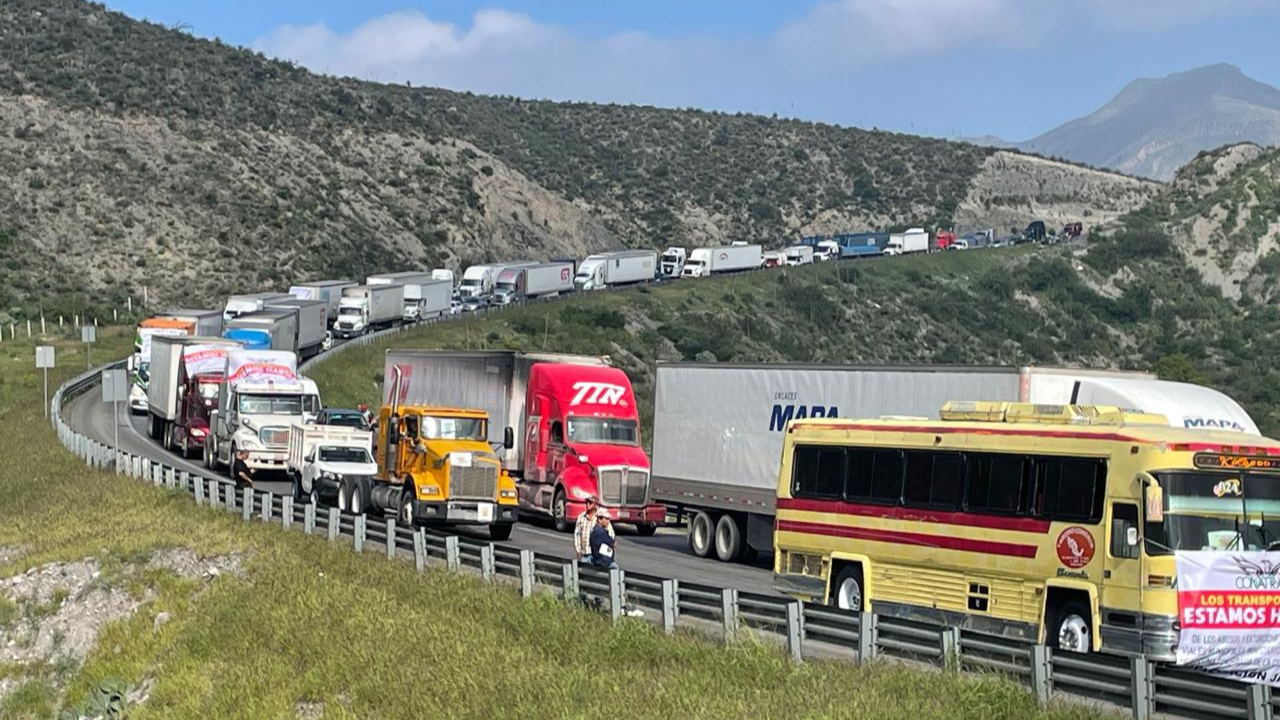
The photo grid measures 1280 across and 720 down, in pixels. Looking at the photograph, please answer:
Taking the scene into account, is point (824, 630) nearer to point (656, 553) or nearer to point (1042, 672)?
point (1042, 672)

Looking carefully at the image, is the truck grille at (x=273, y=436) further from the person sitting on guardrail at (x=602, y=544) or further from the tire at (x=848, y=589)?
the tire at (x=848, y=589)

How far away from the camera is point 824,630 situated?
19672 mm

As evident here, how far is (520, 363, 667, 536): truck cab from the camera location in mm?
37938

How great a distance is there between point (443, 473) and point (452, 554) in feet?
20.9

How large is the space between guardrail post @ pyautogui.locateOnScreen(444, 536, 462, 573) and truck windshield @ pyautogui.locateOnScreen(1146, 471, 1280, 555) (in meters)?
12.9

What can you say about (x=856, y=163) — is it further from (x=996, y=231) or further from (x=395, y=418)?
(x=395, y=418)

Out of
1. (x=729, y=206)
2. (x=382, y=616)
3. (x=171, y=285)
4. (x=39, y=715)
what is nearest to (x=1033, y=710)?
(x=382, y=616)

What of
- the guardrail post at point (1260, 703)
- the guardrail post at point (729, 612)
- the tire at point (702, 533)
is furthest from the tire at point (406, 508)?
the guardrail post at point (1260, 703)

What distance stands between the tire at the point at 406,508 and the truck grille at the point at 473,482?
37.3 inches

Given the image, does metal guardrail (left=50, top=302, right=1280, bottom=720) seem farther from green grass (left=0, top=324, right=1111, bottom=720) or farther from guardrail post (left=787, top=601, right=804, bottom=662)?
green grass (left=0, top=324, right=1111, bottom=720)

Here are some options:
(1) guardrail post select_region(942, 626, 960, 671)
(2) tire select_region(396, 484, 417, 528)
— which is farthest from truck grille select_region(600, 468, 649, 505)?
(1) guardrail post select_region(942, 626, 960, 671)

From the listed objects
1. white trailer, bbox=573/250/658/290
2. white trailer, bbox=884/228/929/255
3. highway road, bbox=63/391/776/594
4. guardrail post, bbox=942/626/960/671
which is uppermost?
white trailer, bbox=884/228/929/255

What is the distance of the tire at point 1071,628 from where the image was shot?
755 inches

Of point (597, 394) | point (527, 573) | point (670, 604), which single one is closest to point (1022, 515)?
point (670, 604)
